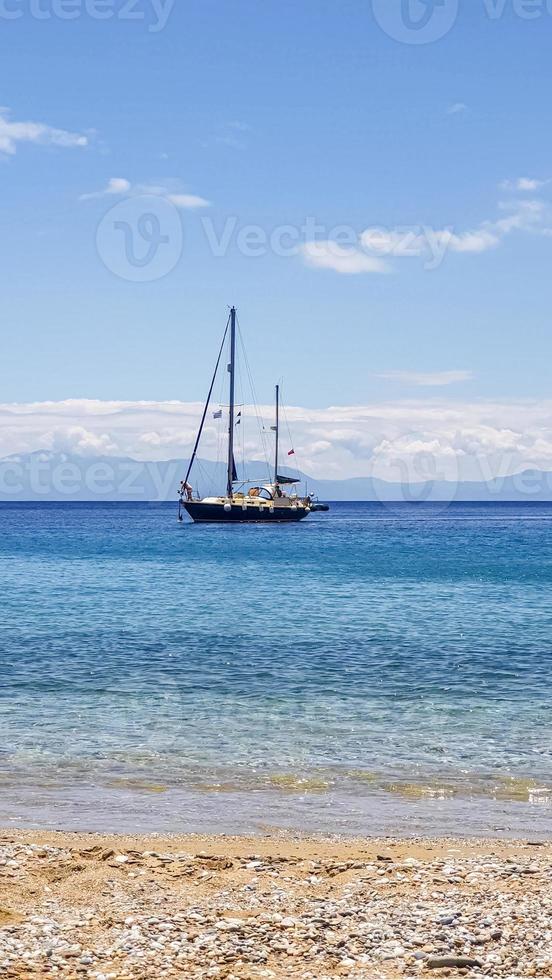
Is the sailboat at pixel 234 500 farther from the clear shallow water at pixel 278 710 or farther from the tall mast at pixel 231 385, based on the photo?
the clear shallow water at pixel 278 710

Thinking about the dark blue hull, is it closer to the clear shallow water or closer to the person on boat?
the person on boat

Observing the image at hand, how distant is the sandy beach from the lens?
24.9 ft

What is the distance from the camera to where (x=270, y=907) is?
8.91m

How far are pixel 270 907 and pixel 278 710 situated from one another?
392 inches

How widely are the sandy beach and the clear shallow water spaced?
1.27 m

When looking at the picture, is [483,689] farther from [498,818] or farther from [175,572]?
[175,572]

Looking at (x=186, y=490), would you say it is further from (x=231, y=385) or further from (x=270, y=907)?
(x=270, y=907)

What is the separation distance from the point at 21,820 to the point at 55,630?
1884 cm

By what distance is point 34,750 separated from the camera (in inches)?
617

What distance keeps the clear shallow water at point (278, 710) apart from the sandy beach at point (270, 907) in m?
1.27

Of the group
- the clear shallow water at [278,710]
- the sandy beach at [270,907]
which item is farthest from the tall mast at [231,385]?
the sandy beach at [270,907]

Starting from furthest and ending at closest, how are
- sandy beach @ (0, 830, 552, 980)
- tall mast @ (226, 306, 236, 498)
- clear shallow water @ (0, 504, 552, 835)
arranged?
tall mast @ (226, 306, 236, 498), clear shallow water @ (0, 504, 552, 835), sandy beach @ (0, 830, 552, 980)

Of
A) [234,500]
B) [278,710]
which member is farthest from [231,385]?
[278,710]

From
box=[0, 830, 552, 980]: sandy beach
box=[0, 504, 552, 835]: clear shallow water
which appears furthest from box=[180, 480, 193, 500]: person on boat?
box=[0, 830, 552, 980]: sandy beach
